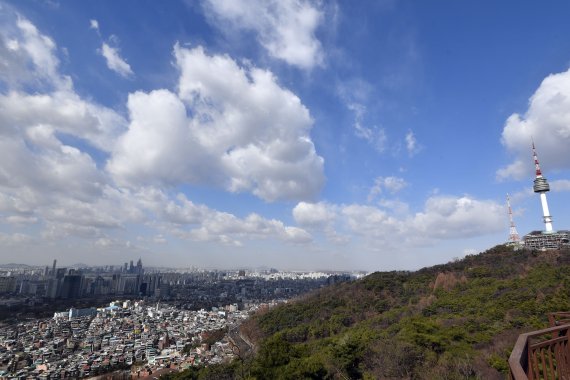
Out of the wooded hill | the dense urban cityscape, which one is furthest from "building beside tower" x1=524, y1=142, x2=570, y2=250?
the dense urban cityscape

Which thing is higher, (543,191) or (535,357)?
(543,191)

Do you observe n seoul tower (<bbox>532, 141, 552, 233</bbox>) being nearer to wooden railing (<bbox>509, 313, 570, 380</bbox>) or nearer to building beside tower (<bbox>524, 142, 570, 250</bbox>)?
building beside tower (<bbox>524, 142, 570, 250</bbox>)

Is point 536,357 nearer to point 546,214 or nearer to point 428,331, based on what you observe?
point 428,331

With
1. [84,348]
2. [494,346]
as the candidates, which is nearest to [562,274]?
[494,346]

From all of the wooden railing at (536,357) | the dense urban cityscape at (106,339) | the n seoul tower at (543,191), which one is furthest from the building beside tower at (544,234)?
the wooden railing at (536,357)

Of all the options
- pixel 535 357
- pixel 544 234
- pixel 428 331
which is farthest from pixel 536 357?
pixel 544 234

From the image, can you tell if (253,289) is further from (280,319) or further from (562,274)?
(562,274)
